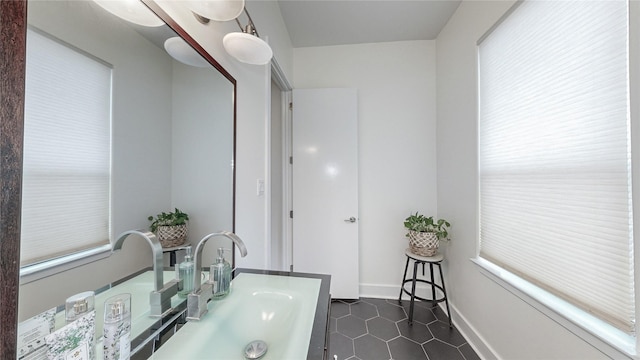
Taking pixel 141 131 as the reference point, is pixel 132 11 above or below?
above

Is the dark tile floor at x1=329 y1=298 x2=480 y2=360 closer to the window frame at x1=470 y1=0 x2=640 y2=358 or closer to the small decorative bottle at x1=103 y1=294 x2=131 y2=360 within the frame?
the window frame at x1=470 y1=0 x2=640 y2=358

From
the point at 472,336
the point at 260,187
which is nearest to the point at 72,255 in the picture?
the point at 260,187

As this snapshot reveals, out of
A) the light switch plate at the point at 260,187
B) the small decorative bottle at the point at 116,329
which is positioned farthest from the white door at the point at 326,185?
the small decorative bottle at the point at 116,329

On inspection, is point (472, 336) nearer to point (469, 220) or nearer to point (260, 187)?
point (469, 220)

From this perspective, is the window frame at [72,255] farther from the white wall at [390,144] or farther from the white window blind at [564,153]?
the white wall at [390,144]

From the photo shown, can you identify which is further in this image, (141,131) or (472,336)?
(472,336)

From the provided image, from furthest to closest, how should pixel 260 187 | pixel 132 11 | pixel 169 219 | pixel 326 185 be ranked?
pixel 326 185 → pixel 260 187 → pixel 169 219 → pixel 132 11

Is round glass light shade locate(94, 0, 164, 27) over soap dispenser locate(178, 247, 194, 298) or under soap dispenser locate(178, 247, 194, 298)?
over

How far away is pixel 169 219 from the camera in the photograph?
767 millimetres

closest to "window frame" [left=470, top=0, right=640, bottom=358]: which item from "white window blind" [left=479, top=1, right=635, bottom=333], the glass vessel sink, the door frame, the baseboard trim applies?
"white window blind" [left=479, top=1, right=635, bottom=333]

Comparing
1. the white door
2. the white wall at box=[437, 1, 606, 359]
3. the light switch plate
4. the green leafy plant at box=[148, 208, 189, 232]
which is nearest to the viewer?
the green leafy plant at box=[148, 208, 189, 232]

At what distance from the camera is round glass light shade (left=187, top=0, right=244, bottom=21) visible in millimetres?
767

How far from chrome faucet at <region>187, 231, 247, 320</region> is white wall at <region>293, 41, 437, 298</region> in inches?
74.0

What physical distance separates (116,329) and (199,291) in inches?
11.3
